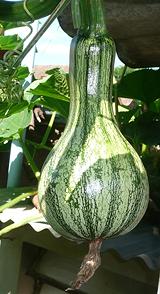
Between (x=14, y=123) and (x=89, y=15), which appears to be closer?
(x=89, y=15)

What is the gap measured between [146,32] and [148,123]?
703 mm

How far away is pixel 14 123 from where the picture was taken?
1.62m

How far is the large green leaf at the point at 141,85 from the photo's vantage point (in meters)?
1.68

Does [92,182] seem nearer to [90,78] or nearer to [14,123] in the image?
[90,78]

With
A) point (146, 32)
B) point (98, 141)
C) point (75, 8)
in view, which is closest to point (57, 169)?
point (98, 141)

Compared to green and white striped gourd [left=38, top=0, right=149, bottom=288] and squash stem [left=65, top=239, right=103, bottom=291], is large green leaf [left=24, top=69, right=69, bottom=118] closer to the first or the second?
green and white striped gourd [left=38, top=0, right=149, bottom=288]

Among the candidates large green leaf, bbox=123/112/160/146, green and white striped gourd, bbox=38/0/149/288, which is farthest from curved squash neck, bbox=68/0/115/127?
large green leaf, bbox=123/112/160/146

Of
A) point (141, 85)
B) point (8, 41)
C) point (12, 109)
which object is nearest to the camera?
point (12, 109)

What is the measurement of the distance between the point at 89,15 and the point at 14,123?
3.11 ft

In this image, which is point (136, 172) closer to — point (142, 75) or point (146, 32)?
point (146, 32)

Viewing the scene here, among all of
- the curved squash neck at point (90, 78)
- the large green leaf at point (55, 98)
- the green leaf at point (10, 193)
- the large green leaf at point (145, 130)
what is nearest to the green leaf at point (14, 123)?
the large green leaf at point (55, 98)

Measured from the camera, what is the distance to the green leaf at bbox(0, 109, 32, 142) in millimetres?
1605

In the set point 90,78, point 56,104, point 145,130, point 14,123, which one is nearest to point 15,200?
point 14,123

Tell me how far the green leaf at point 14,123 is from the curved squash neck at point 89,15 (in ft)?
2.85
